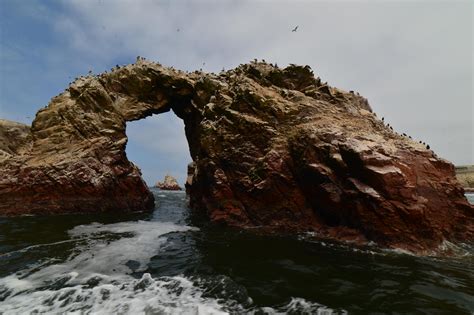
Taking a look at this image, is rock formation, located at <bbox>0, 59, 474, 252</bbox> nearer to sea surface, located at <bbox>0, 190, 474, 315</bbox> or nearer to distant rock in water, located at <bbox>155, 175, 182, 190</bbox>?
sea surface, located at <bbox>0, 190, 474, 315</bbox>

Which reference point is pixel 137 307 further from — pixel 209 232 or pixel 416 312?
pixel 209 232

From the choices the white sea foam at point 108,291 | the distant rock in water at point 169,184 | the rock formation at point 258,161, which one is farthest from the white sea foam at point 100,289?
the distant rock in water at point 169,184

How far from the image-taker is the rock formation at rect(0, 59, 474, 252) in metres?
14.6

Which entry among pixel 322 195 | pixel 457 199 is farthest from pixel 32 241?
pixel 457 199

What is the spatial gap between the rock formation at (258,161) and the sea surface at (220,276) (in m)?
2.09

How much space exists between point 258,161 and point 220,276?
401 inches

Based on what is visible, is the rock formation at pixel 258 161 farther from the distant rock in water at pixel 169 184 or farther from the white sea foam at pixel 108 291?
the distant rock in water at pixel 169 184

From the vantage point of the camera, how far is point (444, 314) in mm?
7281

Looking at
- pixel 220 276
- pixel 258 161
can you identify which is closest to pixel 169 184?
pixel 258 161

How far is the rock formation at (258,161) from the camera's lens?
14641 mm

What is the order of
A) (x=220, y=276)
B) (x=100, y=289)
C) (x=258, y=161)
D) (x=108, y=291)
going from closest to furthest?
(x=108, y=291) < (x=100, y=289) < (x=220, y=276) < (x=258, y=161)

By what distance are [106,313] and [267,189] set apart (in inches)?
474

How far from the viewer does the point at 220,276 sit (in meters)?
9.83

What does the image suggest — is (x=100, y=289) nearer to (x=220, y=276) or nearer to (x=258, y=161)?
(x=220, y=276)
